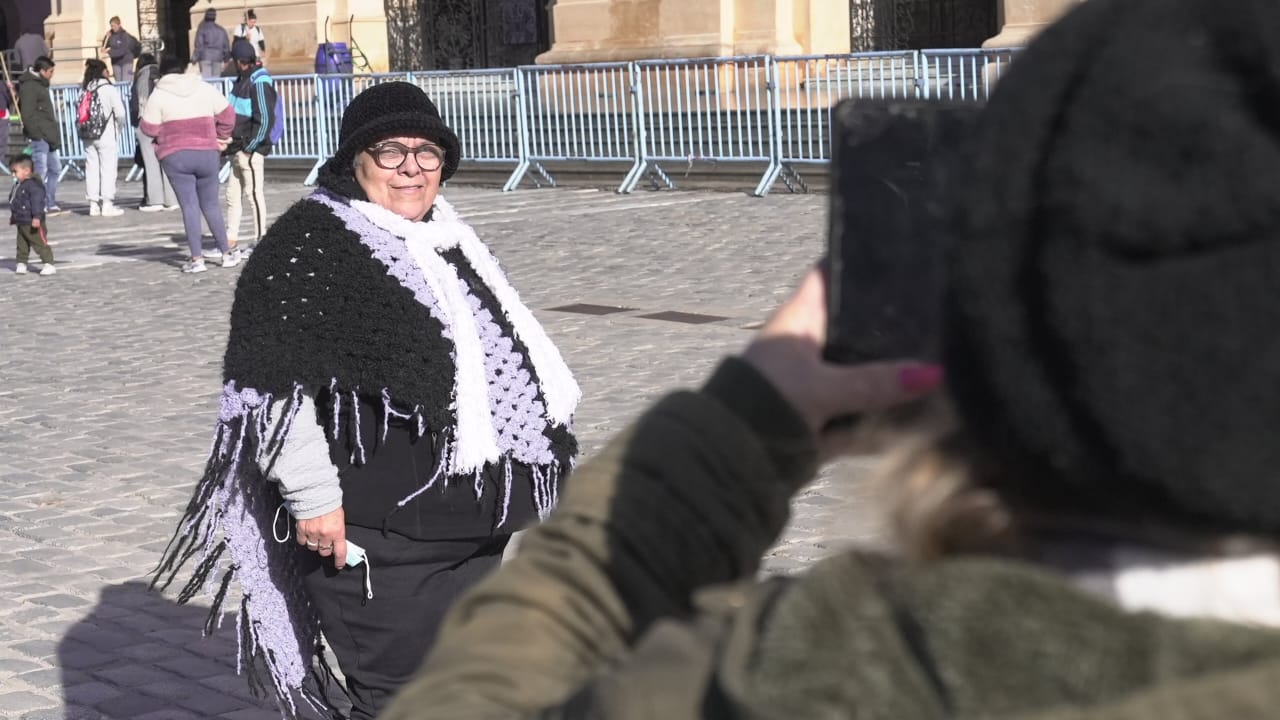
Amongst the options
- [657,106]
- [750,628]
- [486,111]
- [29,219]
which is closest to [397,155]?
[750,628]

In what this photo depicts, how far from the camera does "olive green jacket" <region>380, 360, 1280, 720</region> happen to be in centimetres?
90

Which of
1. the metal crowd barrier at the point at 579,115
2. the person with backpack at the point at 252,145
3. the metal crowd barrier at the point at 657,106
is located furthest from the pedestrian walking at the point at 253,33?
the person with backpack at the point at 252,145

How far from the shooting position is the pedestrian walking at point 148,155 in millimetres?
18453

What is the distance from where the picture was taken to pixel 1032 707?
35.6 inches

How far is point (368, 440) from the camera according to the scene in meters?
3.71

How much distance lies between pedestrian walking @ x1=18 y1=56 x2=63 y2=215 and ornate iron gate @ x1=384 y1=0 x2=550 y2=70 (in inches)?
354

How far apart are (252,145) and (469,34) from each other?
52.8 feet

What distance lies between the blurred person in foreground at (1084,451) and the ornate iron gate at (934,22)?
925 inches

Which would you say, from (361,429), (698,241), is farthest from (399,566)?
(698,241)

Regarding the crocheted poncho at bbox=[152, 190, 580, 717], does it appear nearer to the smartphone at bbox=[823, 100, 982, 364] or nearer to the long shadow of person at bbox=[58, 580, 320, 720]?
the long shadow of person at bbox=[58, 580, 320, 720]

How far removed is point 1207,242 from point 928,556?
247 mm

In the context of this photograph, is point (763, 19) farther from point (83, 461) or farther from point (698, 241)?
point (83, 461)

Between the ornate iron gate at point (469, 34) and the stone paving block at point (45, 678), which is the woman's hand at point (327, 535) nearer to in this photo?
the stone paving block at point (45, 678)

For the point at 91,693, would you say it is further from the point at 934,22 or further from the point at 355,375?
the point at 934,22
